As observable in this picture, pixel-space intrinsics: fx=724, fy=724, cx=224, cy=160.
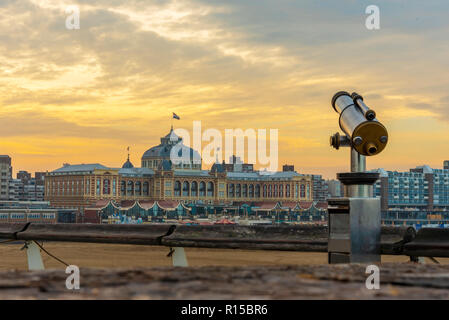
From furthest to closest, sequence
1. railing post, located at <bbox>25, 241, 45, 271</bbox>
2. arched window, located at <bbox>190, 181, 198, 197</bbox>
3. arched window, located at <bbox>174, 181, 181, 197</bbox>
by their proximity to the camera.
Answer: arched window, located at <bbox>190, 181, 198, 197</bbox> → arched window, located at <bbox>174, 181, 181, 197</bbox> → railing post, located at <bbox>25, 241, 45, 271</bbox>

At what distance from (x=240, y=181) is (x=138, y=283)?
158 m

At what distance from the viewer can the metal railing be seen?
3.76 meters

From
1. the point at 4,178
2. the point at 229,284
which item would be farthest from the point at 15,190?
the point at 229,284

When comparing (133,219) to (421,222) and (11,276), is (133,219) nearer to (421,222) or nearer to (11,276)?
(421,222)

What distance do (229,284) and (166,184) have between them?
146 metres

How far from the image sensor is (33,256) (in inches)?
186

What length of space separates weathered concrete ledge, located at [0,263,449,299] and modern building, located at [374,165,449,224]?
15061 centimetres

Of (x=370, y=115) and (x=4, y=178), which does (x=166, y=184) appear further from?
(x=370, y=115)

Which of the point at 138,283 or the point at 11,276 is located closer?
the point at 138,283

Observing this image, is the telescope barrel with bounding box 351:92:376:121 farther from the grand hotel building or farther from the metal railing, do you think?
the grand hotel building

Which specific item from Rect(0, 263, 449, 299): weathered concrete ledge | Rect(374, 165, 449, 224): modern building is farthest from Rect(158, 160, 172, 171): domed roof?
Rect(0, 263, 449, 299): weathered concrete ledge
